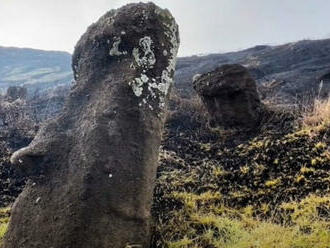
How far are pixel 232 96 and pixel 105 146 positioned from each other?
5465mm

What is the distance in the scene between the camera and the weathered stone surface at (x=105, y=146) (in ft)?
14.8

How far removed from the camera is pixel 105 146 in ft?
15.9

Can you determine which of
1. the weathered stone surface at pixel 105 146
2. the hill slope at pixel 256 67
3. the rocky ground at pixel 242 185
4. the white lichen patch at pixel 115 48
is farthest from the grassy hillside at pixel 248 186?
the hill slope at pixel 256 67

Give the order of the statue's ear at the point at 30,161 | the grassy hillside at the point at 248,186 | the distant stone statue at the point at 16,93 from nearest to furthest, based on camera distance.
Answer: the statue's ear at the point at 30,161, the grassy hillside at the point at 248,186, the distant stone statue at the point at 16,93

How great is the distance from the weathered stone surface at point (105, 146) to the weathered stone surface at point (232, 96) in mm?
4070

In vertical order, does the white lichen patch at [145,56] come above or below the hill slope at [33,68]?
above

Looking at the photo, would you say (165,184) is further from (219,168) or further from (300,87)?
(300,87)

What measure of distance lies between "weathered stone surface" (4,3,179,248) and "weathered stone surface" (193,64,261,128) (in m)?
4.07

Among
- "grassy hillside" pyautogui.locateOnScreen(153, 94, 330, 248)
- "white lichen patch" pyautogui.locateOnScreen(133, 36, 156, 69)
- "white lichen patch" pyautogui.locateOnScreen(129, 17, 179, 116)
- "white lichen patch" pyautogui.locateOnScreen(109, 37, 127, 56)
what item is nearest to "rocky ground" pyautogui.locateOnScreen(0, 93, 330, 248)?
"grassy hillside" pyautogui.locateOnScreen(153, 94, 330, 248)

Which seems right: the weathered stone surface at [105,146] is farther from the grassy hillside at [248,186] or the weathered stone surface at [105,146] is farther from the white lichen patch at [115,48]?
the grassy hillside at [248,186]

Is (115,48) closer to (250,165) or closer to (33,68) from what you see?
(250,165)

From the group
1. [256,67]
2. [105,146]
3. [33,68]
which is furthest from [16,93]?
[33,68]

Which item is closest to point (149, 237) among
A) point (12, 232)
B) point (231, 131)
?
point (12, 232)

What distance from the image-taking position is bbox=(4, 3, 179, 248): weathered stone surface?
14.8 feet
